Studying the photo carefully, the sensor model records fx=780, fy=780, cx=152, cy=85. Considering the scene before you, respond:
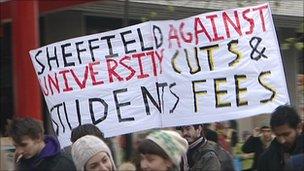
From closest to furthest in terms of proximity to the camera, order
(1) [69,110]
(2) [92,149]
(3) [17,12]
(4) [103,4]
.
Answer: (2) [92,149] → (1) [69,110] → (3) [17,12] → (4) [103,4]

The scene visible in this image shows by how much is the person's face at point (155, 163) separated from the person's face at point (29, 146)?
1.34m

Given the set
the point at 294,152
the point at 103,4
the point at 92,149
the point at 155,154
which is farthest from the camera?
the point at 103,4

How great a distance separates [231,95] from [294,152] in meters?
1.54

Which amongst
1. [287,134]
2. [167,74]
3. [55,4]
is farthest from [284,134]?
[55,4]

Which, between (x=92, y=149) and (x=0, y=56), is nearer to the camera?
(x=92, y=149)

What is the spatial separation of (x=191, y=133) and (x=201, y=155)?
0.29 m

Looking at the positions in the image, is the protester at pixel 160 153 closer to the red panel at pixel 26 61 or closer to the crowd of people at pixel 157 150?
the crowd of people at pixel 157 150

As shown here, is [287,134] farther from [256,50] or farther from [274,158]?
[256,50]

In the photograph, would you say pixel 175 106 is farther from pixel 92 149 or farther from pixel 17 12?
pixel 17 12

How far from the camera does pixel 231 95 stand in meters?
6.07

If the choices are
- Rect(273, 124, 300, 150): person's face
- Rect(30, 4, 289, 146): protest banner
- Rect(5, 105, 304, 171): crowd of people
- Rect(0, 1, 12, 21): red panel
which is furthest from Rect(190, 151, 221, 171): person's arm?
Rect(0, 1, 12, 21): red panel

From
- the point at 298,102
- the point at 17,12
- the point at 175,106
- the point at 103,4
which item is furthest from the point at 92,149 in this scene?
the point at 298,102

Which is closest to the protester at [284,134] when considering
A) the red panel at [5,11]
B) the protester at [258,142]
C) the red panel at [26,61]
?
the protester at [258,142]

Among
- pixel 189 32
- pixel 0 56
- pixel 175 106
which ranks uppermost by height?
pixel 0 56
